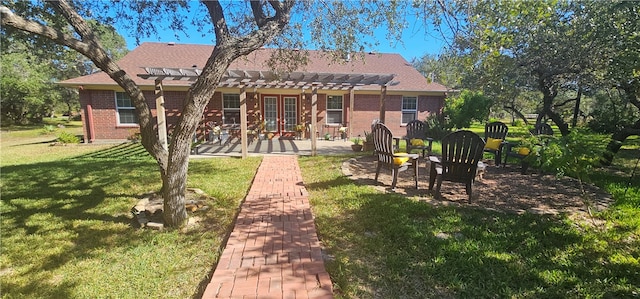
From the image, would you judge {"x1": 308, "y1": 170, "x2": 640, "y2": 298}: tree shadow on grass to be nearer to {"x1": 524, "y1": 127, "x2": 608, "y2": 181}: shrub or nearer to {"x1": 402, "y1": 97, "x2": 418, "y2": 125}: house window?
{"x1": 524, "y1": 127, "x2": 608, "y2": 181}: shrub

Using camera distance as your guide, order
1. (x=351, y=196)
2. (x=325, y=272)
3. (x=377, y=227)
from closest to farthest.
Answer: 1. (x=325, y=272)
2. (x=377, y=227)
3. (x=351, y=196)

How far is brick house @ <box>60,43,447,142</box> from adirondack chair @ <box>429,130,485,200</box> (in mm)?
6836

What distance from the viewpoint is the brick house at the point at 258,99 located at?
39.9 feet

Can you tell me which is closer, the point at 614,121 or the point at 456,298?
the point at 456,298

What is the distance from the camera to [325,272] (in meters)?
2.60

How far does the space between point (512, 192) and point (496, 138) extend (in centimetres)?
289

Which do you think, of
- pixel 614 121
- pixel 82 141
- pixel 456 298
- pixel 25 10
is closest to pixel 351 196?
pixel 456 298

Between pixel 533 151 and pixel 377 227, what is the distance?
2.19 meters

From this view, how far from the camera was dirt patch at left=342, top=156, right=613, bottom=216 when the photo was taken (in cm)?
429

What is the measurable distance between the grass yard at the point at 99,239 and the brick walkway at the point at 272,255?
26cm

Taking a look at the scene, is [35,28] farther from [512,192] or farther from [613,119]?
[613,119]

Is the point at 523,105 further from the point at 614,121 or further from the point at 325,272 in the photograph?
the point at 325,272

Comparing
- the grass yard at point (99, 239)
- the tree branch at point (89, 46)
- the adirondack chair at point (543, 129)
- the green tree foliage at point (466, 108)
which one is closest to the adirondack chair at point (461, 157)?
the grass yard at point (99, 239)

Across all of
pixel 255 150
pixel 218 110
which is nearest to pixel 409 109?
pixel 255 150
